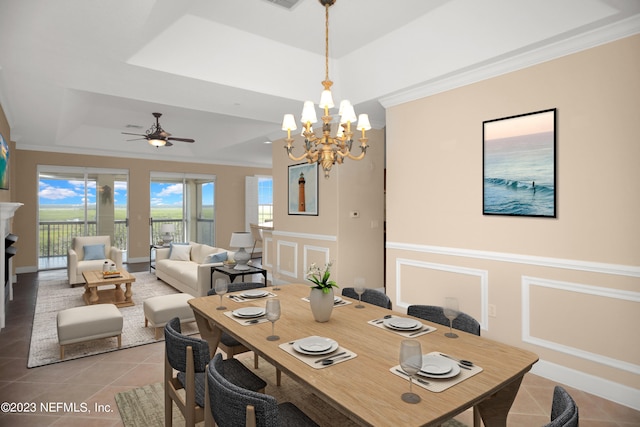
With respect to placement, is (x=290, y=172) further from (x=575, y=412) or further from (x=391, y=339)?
(x=575, y=412)

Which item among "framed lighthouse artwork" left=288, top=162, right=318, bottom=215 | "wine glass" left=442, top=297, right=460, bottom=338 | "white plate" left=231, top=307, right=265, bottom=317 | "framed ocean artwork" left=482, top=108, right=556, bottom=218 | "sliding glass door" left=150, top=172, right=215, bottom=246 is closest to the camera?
"wine glass" left=442, top=297, right=460, bottom=338

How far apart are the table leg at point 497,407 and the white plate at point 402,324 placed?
1.52ft

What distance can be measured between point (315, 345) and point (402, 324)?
574 mm

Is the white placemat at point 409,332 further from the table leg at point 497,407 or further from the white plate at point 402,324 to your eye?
the table leg at point 497,407

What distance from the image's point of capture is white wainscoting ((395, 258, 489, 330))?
3.24m

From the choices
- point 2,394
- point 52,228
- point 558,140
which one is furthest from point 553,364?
point 52,228

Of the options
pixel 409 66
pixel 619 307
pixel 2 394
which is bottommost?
pixel 2 394

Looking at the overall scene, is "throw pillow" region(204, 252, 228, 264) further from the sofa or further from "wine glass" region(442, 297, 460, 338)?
"wine glass" region(442, 297, 460, 338)

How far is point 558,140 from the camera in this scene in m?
2.77

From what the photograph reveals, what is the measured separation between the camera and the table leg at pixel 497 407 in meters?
1.71

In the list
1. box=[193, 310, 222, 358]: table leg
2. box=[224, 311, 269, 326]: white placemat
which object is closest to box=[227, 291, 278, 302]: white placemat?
box=[193, 310, 222, 358]: table leg

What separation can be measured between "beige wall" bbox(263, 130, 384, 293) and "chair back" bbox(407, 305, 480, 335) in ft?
8.77

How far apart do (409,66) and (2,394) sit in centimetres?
434

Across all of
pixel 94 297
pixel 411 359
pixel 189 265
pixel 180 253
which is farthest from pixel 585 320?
pixel 180 253
